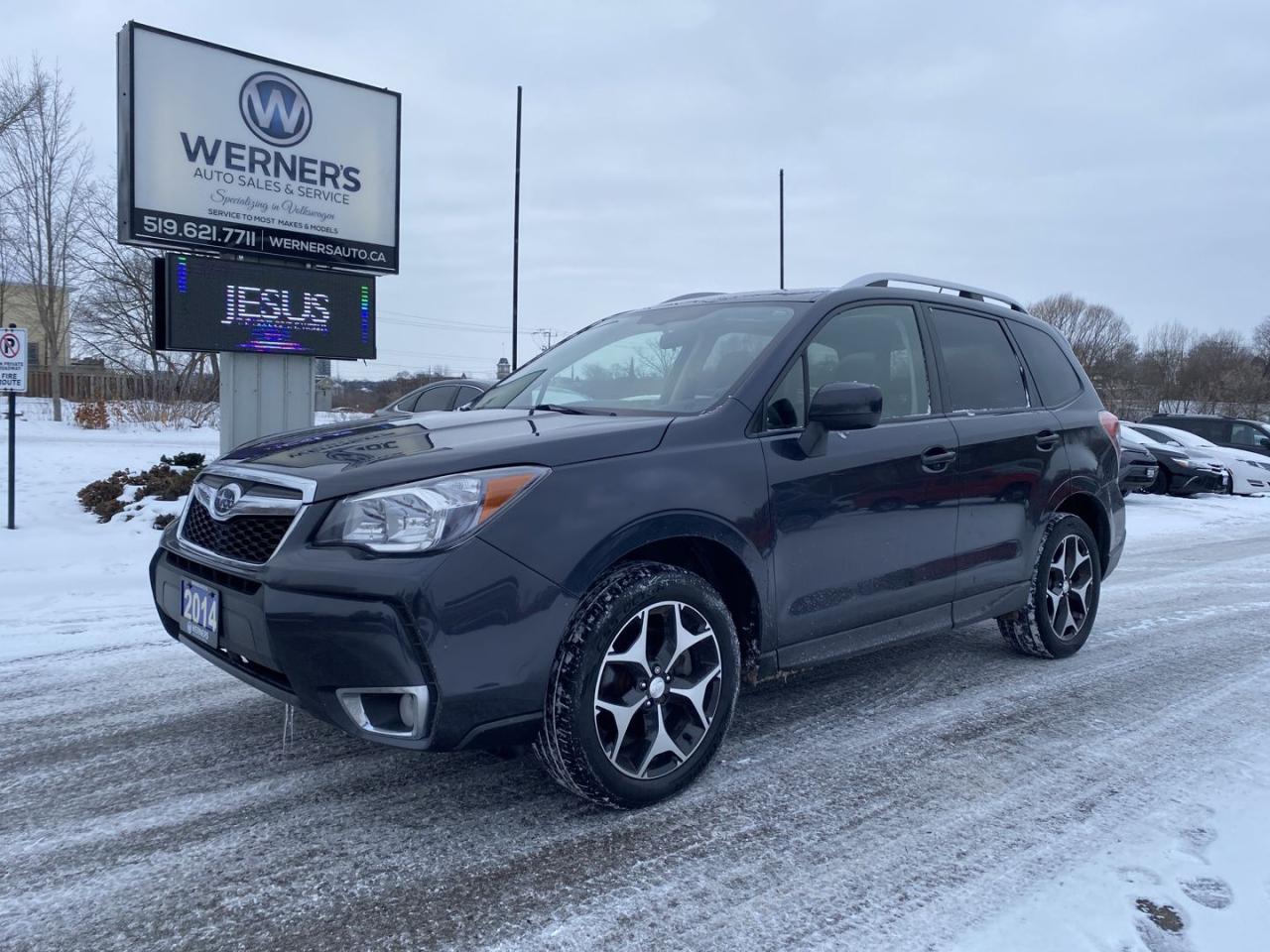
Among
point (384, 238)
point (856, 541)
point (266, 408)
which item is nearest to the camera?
point (856, 541)

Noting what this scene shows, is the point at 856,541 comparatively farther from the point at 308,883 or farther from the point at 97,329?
the point at 97,329

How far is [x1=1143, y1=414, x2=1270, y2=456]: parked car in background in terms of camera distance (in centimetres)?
1953

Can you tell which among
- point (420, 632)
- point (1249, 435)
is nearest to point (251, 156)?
point (420, 632)

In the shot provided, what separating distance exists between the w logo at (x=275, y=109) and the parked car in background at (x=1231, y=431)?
17866mm

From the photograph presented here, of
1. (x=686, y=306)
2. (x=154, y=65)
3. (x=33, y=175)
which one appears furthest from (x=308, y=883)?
(x=33, y=175)

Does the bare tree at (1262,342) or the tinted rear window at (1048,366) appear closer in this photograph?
the tinted rear window at (1048,366)

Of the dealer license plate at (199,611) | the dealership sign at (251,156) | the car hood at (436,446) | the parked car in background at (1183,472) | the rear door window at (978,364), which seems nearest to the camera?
the car hood at (436,446)

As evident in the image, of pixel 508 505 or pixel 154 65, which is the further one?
pixel 154 65

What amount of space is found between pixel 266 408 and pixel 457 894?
30.6 feet

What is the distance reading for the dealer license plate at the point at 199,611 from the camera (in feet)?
9.36

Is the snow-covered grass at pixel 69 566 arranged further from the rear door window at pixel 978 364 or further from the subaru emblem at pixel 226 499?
the rear door window at pixel 978 364

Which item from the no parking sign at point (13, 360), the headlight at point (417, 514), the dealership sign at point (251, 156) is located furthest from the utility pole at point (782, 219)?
the headlight at point (417, 514)

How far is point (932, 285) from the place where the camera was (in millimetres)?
4406

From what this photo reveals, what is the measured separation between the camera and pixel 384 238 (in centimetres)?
1181
